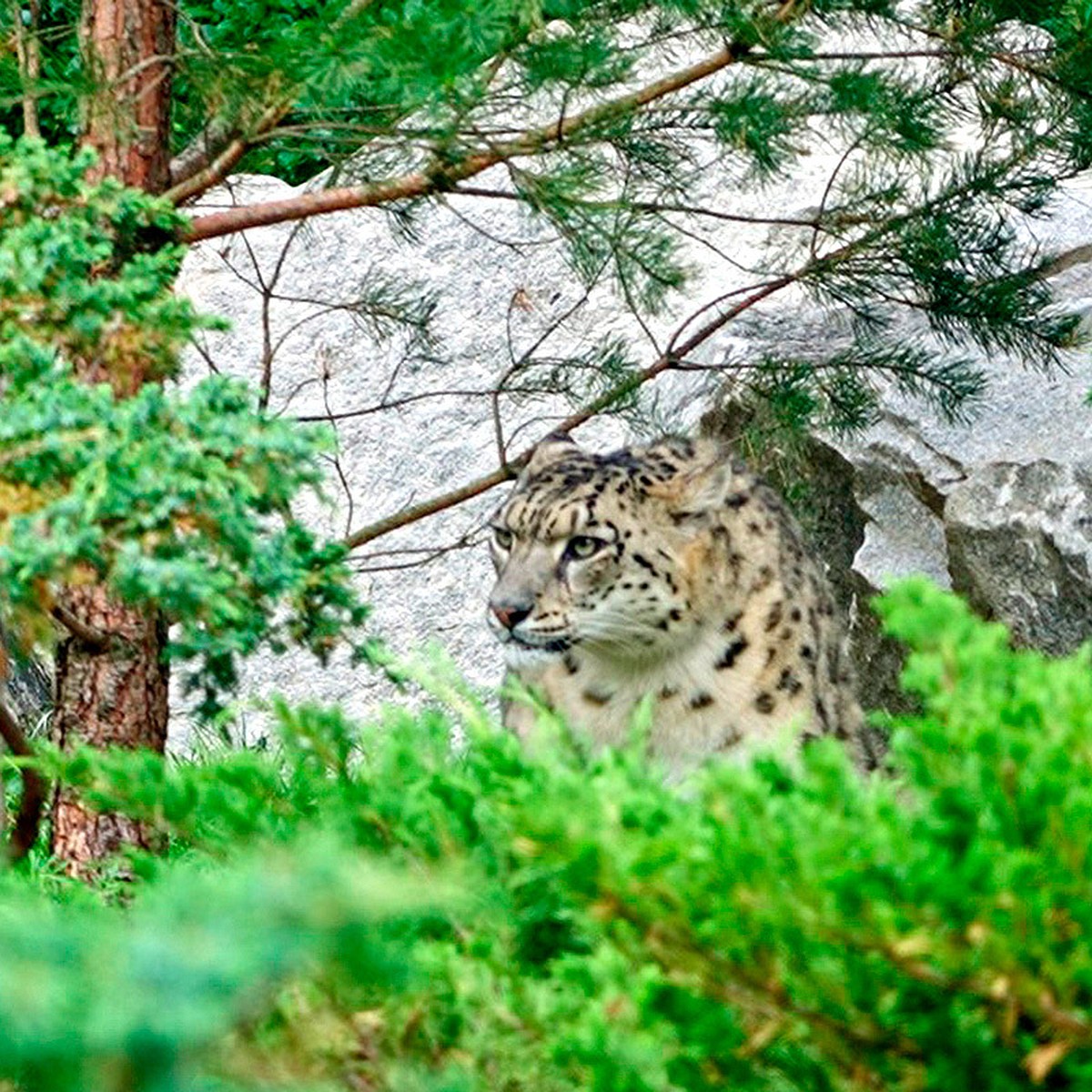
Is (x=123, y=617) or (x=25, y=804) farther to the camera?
(x=123, y=617)

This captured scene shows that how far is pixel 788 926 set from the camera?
2.23m

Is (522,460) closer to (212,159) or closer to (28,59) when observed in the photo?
(212,159)

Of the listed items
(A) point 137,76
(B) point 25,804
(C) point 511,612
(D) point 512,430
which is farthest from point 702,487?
(D) point 512,430

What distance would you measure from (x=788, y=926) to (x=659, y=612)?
3.22 meters

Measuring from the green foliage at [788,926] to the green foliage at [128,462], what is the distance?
61cm

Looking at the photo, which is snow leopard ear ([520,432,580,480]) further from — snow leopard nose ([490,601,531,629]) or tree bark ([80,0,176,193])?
tree bark ([80,0,176,193])

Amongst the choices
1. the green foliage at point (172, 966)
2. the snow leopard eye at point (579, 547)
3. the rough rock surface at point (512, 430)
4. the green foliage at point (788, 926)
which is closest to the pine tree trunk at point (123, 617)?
the snow leopard eye at point (579, 547)

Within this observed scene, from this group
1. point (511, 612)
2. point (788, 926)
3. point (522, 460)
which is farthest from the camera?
point (522, 460)

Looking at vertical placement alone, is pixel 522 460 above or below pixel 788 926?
above

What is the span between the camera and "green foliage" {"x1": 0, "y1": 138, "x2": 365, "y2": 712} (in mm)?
3004

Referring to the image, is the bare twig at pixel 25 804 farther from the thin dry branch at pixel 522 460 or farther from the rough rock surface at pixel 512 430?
the rough rock surface at pixel 512 430

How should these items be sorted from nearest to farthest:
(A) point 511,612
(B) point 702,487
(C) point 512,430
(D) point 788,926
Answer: (D) point 788,926 → (A) point 511,612 → (B) point 702,487 → (C) point 512,430

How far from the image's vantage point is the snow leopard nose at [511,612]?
17.2ft

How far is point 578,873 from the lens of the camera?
2275 mm
